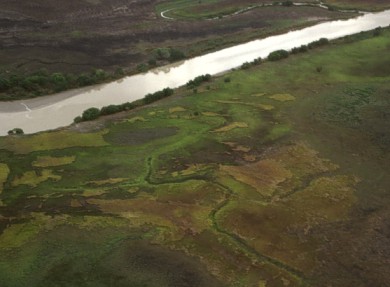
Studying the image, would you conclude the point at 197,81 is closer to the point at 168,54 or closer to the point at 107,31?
the point at 168,54

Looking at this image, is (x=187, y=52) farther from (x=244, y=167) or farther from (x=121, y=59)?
(x=244, y=167)

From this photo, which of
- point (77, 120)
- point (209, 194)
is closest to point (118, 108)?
point (77, 120)

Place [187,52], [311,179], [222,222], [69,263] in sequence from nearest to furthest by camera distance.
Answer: [69,263] < [222,222] < [311,179] < [187,52]

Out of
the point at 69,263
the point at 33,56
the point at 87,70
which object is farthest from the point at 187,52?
the point at 69,263

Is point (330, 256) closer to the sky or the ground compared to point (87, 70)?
closer to the ground

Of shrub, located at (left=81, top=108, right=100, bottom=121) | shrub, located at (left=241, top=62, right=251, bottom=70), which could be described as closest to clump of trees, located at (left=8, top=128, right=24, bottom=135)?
shrub, located at (left=81, top=108, right=100, bottom=121)
